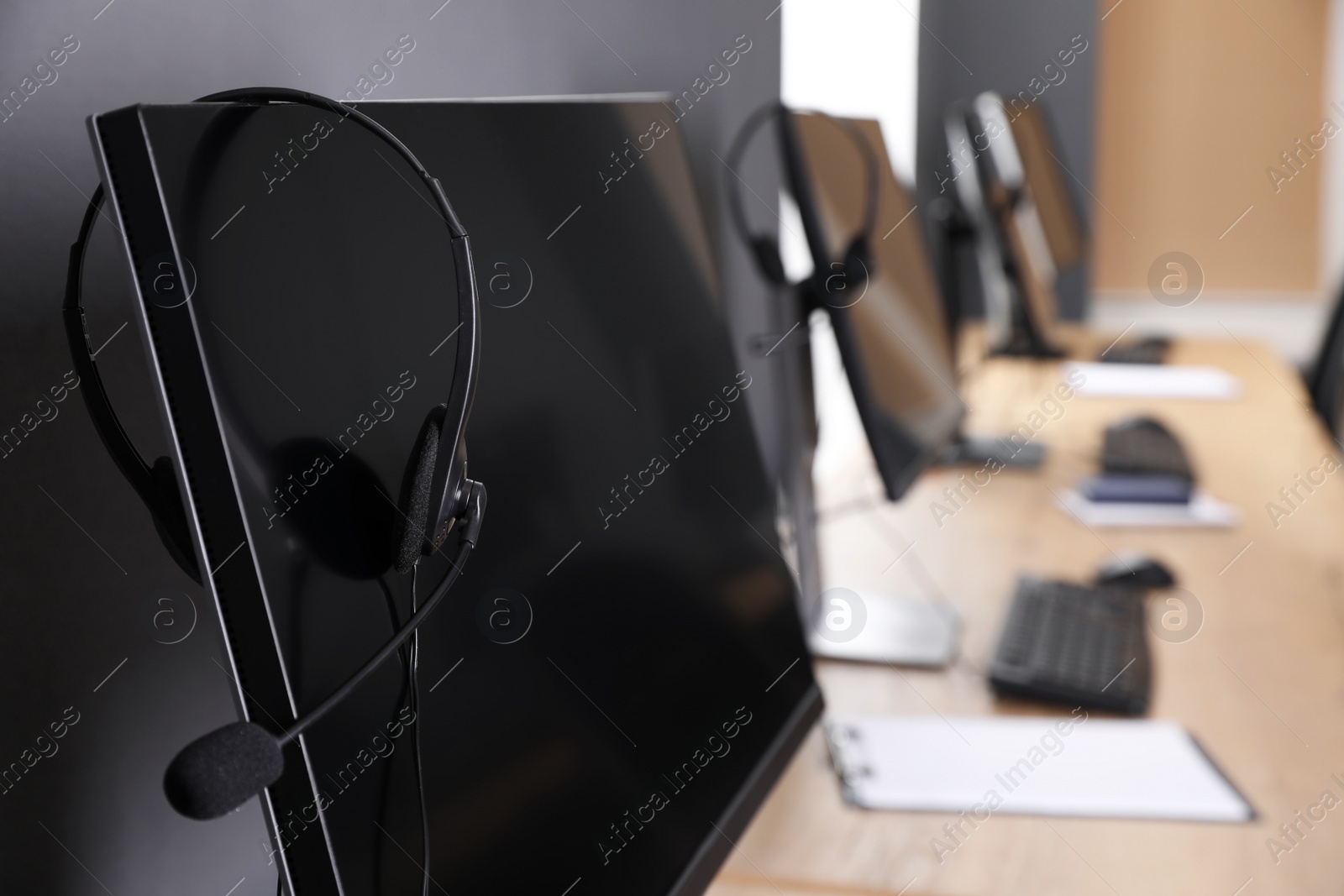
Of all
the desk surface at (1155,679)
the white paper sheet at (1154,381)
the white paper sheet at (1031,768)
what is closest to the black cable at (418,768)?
the desk surface at (1155,679)

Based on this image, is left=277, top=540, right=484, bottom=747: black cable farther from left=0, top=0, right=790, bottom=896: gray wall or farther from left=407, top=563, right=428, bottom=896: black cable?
left=0, top=0, right=790, bottom=896: gray wall

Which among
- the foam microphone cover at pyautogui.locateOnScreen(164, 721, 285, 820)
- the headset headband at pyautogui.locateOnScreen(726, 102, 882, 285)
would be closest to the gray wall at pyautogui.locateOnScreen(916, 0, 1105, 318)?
the headset headband at pyautogui.locateOnScreen(726, 102, 882, 285)

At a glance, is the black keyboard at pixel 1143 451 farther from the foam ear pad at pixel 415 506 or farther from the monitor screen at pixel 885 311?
the foam ear pad at pixel 415 506

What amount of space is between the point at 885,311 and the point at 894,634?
0.33m

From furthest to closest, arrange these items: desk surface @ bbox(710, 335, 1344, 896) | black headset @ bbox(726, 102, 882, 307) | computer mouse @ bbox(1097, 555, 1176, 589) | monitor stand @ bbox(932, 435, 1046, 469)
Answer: monitor stand @ bbox(932, 435, 1046, 469)
computer mouse @ bbox(1097, 555, 1176, 589)
black headset @ bbox(726, 102, 882, 307)
desk surface @ bbox(710, 335, 1344, 896)

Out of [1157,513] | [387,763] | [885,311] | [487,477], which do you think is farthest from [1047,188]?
[387,763]

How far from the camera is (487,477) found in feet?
1.66

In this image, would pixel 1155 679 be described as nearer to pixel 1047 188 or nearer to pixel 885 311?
pixel 885 311

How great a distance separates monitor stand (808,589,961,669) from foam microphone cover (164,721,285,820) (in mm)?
764

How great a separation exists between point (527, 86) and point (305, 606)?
69 cm

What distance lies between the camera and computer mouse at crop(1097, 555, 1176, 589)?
4.11ft

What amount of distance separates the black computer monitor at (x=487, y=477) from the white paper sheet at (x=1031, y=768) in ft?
0.46

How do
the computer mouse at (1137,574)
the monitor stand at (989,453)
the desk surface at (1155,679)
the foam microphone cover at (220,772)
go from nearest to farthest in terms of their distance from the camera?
1. the foam microphone cover at (220,772)
2. the desk surface at (1155,679)
3. the computer mouse at (1137,574)
4. the monitor stand at (989,453)

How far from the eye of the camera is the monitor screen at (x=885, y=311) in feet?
3.08
